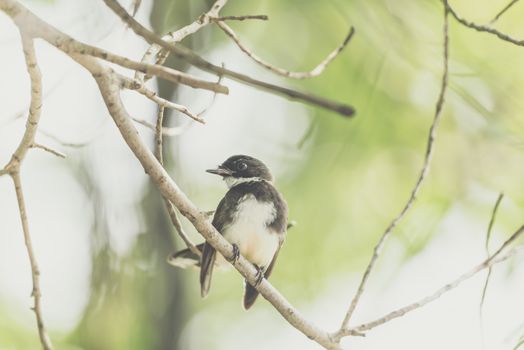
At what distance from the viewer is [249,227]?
489 centimetres

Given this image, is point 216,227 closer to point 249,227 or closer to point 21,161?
point 249,227

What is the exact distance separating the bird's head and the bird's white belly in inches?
14.5

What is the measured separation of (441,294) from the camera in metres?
3.15

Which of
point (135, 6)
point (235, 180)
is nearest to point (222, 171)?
point (235, 180)

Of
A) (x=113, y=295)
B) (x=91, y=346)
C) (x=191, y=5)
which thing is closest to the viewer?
(x=113, y=295)

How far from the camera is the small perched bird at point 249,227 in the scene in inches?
192

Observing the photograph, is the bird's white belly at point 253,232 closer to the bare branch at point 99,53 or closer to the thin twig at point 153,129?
the thin twig at point 153,129

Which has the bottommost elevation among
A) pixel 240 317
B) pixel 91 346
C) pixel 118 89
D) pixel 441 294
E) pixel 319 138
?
pixel 240 317

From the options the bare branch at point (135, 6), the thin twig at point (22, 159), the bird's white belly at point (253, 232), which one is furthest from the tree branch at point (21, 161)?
the bird's white belly at point (253, 232)

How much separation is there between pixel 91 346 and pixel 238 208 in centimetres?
193

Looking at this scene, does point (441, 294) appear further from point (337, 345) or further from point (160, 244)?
point (160, 244)

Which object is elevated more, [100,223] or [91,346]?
[100,223]

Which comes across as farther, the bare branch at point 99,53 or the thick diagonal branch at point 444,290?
the thick diagonal branch at point 444,290

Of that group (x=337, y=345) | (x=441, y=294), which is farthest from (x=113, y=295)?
(x=441, y=294)
